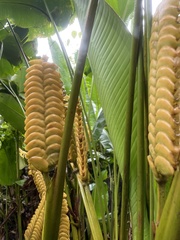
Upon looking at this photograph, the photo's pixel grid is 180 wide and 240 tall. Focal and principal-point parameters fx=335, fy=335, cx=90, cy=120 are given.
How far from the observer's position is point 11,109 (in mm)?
1129

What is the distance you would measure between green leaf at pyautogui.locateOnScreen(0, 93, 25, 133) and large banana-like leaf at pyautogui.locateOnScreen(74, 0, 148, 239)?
0.63m

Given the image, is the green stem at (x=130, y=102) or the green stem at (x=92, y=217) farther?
the green stem at (x=92, y=217)

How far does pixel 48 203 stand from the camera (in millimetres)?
313

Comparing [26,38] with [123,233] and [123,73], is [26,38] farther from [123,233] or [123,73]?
[123,233]

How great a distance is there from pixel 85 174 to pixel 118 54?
0.84 ft

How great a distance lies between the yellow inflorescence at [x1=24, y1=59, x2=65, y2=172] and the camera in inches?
12.6

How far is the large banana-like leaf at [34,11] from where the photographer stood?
0.70 meters

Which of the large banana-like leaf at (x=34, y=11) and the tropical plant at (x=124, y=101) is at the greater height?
the large banana-like leaf at (x=34, y=11)

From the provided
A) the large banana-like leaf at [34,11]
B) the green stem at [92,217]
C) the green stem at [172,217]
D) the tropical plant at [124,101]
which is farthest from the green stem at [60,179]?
the large banana-like leaf at [34,11]

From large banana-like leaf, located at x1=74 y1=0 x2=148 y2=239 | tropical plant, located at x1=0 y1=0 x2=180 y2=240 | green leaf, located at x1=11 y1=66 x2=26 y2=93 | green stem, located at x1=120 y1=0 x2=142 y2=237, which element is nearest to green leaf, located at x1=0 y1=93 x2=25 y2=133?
green leaf, located at x1=11 y1=66 x2=26 y2=93

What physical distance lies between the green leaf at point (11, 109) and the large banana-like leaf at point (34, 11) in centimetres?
41

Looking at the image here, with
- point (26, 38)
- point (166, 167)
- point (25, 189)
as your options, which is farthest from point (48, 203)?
point (25, 189)

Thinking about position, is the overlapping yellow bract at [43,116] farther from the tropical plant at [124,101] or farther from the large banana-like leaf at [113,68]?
the large banana-like leaf at [113,68]

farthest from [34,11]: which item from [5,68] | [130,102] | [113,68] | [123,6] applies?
[5,68]
